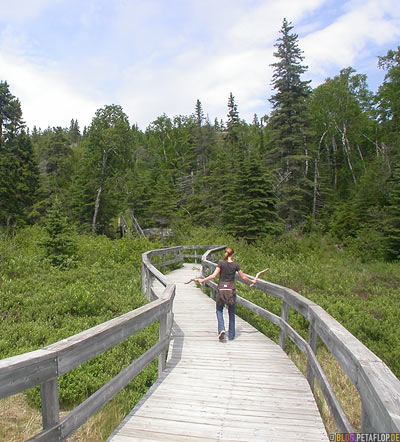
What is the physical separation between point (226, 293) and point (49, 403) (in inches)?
167

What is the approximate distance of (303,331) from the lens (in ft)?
25.1

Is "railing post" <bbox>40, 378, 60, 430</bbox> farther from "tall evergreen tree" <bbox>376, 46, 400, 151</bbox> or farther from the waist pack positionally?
"tall evergreen tree" <bbox>376, 46, 400, 151</bbox>

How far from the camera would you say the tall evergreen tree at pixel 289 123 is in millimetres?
29156

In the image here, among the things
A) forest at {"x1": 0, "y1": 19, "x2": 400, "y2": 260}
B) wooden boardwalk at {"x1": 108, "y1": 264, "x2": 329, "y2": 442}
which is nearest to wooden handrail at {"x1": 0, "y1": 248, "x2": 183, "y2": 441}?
wooden boardwalk at {"x1": 108, "y1": 264, "x2": 329, "y2": 442}

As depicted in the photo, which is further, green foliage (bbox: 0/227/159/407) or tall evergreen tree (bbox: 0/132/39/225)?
tall evergreen tree (bbox: 0/132/39/225)

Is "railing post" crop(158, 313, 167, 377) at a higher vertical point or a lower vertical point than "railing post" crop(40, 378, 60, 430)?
lower

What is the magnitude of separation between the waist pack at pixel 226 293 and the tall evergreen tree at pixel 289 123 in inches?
937

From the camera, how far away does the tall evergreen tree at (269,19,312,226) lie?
1148 inches

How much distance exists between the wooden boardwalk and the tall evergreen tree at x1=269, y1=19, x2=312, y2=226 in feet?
81.0

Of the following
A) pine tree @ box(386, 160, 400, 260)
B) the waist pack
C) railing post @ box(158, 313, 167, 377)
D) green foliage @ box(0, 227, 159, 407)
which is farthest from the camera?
pine tree @ box(386, 160, 400, 260)

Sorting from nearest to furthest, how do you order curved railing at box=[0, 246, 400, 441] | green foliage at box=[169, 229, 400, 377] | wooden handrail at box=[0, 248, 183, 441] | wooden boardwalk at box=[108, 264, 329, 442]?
curved railing at box=[0, 246, 400, 441], wooden handrail at box=[0, 248, 183, 441], wooden boardwalk at box=[108, 264, 329, 442], green foliage at box=[169, 229, 400, 377]

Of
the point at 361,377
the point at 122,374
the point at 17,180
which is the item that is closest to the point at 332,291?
the point at 122,374

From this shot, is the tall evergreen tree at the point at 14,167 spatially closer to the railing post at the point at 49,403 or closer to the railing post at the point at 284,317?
the railing post at the point at 284,317

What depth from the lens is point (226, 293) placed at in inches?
243
